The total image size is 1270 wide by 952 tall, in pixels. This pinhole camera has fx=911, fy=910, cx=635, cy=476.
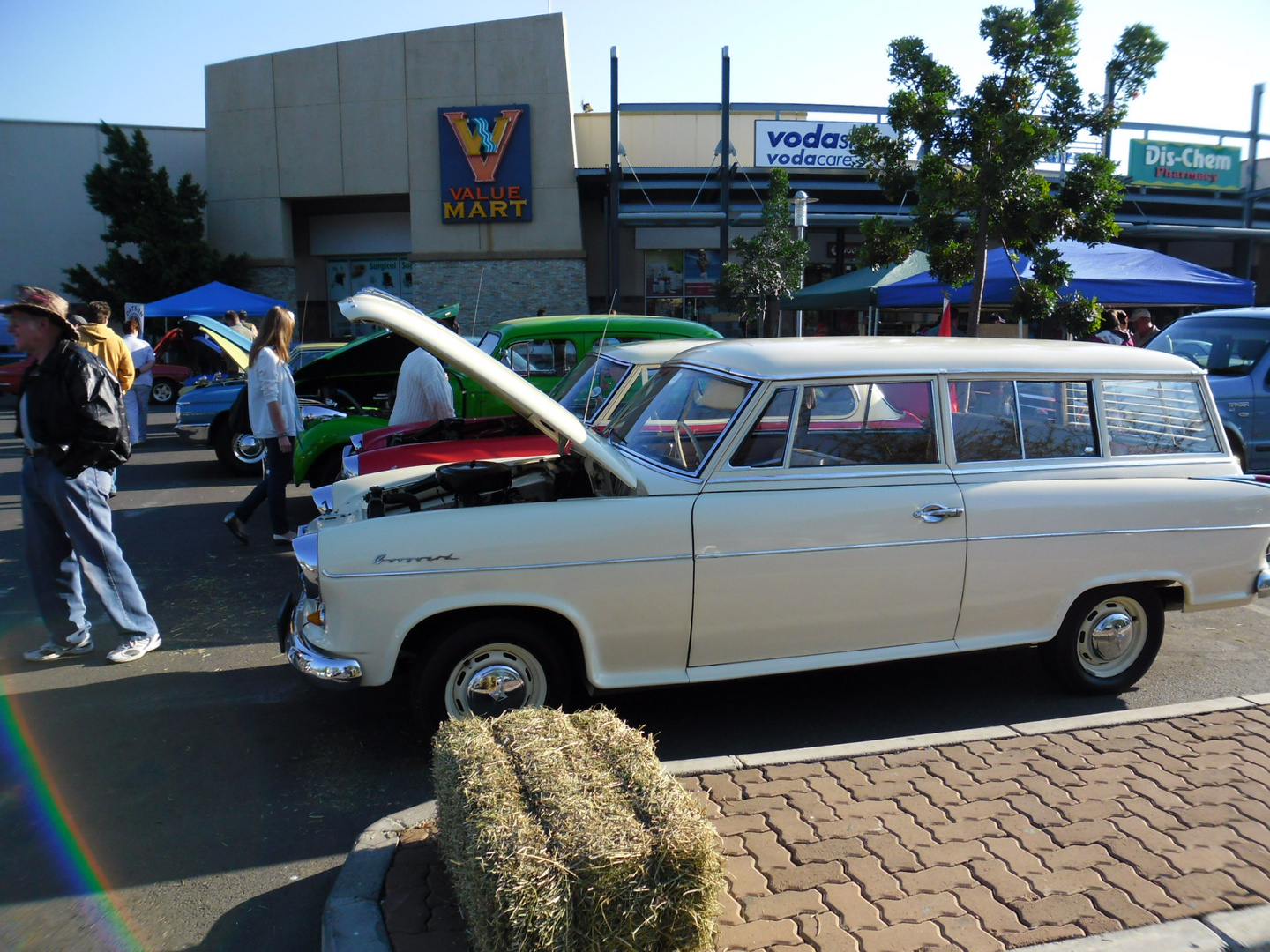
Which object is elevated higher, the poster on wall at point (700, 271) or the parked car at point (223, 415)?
the poster on wall at point (700, 271)

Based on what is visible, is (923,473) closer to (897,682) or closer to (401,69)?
(897,682)

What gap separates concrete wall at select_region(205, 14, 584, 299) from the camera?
2412 centimetres

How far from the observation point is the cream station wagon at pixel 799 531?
3662 mm

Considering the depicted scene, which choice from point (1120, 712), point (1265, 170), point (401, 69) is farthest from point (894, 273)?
point (1265, 170)

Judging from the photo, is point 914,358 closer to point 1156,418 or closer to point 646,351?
point 1156,418

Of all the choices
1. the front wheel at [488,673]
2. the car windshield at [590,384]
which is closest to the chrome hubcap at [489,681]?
the front wheel at [488,673]

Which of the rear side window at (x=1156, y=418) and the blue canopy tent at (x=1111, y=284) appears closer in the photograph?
the rear side window at (x=1156, y=418)

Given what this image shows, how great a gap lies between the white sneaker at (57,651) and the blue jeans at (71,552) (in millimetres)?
37

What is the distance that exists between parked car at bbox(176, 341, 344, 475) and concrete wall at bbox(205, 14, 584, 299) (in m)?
12.3

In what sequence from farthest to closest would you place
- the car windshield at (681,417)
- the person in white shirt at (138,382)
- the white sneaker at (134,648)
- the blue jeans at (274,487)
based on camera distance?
1. the person in white shirt at (138,382)
2. the blue jeans at (274,487)
3. the white sneaker at (134,648)
4. the car windshield at (681,417)

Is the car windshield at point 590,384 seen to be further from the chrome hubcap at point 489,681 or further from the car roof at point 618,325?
the chrome hubcap at point 489,681

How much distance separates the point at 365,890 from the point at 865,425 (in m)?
2.75

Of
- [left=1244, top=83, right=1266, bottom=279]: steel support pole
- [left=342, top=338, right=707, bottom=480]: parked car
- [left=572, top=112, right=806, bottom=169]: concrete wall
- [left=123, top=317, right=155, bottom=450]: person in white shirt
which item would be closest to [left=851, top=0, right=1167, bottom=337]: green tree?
[left=342, top=338, right=707, bottom=480]: parked car

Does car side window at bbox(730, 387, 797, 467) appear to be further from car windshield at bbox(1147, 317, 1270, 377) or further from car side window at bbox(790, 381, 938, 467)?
car windshield at bbox(1147, 317, 1270, 377)
